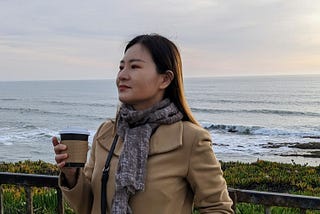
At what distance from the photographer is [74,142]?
1946mm

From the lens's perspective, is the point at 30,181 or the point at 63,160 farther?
the point at 30,181

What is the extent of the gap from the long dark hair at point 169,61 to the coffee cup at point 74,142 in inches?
16.9

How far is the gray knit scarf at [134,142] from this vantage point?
1942 mm

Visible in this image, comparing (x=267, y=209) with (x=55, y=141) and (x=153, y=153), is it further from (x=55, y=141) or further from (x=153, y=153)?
(x=55, y=141)

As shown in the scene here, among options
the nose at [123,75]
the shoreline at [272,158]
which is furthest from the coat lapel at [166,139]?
the shoreline at [272,158]

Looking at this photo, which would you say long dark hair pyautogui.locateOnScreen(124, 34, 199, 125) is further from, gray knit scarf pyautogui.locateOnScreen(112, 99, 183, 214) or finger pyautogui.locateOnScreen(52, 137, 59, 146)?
finger pyautogui.locateOnScreen(52, 137, 59, 146)

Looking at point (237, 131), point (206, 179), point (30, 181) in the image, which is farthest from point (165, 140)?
point (237, 131)

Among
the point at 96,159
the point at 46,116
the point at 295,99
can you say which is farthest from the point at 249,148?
the point at 295,99

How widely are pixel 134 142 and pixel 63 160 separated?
0.30 meters

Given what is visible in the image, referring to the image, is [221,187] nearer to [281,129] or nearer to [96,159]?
[96,159]

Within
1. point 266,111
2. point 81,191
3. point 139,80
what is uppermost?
point 139,80

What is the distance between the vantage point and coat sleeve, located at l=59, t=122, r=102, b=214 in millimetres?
2098

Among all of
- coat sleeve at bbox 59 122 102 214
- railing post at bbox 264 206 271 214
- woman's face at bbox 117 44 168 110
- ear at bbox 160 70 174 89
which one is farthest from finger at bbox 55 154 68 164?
railing post at bbox 264 206 271 214

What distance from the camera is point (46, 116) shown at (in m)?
49.9
